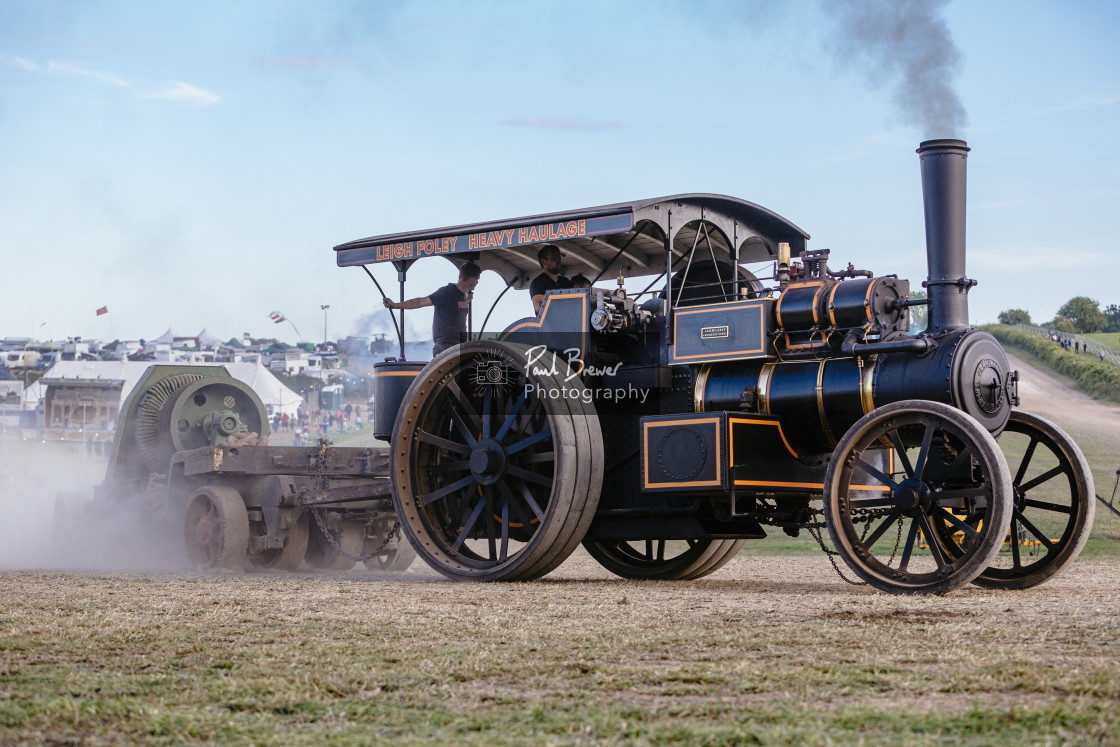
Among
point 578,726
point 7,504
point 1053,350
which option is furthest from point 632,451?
point 1053,350

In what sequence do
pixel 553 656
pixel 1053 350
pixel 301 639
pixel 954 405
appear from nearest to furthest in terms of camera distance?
pixel 553 656 → pixel 301 639 → pixel 954 405 → pixel 1053 350

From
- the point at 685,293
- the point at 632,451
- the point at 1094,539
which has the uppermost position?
the point at 685,293

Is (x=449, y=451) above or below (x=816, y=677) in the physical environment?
above

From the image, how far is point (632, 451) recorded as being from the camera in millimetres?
8062

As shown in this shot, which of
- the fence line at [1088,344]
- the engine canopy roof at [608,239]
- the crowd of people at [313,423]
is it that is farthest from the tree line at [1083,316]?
the engine canopy roof at [608,239]

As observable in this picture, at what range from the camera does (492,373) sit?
326 inches

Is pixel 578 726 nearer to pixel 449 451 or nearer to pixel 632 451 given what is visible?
pixel 632 451

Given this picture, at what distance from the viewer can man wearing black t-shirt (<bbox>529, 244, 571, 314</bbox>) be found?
353 inches

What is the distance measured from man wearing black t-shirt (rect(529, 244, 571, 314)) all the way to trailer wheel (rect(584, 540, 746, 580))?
191 cm

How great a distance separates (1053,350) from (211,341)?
50.6 m

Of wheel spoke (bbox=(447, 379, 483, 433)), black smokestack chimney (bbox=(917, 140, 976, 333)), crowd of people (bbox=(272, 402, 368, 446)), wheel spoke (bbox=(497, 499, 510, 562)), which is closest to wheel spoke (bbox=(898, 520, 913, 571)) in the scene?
black smokestack chimney (bbox=(917, 140, 976, 333))

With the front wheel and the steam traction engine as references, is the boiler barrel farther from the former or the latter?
the front wheel

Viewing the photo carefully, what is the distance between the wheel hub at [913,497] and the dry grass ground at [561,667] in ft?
1.60

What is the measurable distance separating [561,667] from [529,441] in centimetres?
404
